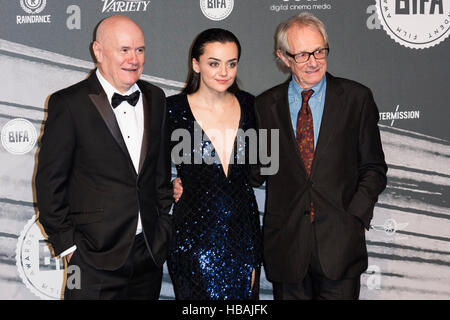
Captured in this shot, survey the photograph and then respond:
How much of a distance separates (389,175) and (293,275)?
1.29 metres

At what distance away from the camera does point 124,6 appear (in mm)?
3582

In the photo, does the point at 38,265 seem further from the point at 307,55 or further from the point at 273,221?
the point at 307,55

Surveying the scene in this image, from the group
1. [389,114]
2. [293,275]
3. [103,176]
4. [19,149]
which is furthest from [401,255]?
[19,149]

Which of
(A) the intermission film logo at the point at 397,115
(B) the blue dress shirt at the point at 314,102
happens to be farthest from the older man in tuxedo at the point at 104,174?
(A) the intermission film logo at the point at 397,115

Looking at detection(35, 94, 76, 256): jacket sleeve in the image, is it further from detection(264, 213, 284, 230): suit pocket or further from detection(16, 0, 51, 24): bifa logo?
detection(16, 0, 51, 24): bifa logo

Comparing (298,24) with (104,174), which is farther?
(298,24)

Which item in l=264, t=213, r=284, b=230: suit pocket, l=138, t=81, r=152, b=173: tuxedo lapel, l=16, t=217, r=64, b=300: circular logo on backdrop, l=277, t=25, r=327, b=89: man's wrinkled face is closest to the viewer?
l=138, t=81, r=152, b=173: tuxedo lapel

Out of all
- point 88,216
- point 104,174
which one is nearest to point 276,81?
point 104,174

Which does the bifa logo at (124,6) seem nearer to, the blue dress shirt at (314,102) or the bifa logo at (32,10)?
the bifa logo at (32,10)

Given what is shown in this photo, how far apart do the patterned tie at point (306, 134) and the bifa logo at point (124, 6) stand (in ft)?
4.59

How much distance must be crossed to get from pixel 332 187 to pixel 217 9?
60.0 inches

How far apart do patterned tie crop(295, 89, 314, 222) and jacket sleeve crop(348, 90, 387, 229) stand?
0.26 m

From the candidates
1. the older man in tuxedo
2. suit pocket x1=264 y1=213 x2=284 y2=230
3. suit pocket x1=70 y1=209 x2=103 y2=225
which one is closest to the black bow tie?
the older man in tuxedo

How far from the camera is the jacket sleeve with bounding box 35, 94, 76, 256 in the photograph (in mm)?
2586
